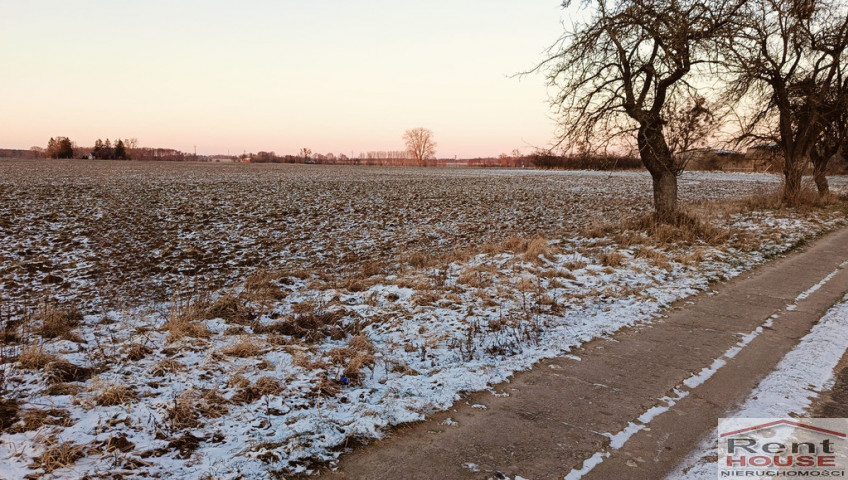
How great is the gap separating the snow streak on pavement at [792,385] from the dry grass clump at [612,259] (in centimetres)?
369

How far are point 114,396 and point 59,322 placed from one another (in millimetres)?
3160

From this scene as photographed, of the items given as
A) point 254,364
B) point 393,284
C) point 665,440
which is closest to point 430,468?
point 665,440

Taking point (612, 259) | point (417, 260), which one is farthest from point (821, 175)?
point (417, 260)

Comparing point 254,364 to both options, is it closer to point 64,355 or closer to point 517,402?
point 64,355

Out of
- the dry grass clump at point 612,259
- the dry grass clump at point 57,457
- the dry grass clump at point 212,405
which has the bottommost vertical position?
the dry grass clump at point 212,405

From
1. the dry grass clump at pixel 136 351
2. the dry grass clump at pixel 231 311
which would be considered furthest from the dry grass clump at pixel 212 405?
the dry grass clump at pixel 231 311

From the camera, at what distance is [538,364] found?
17.0 ft

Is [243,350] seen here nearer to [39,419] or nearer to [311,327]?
[311,327]

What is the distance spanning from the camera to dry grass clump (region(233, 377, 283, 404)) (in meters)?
4.27

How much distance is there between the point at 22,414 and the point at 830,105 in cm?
2706

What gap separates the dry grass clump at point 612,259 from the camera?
379 inches

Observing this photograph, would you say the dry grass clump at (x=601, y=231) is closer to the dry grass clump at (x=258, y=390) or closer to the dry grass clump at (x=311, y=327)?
the dry grass clump at (x=311, y=327)

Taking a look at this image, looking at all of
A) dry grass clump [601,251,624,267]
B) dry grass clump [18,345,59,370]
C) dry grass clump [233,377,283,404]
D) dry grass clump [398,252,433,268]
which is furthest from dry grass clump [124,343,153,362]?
dry grass clump [601,251,624,267]

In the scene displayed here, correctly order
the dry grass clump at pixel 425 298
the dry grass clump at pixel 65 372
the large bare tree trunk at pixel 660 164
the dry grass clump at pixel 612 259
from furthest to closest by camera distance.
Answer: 1. the large bare tree trunk at pixel 660 164
2. the dry grass clump at pixel 612 259
3. the dry grass clump at pixel 425 298
4. the dry grass clump at pixel 65 372
